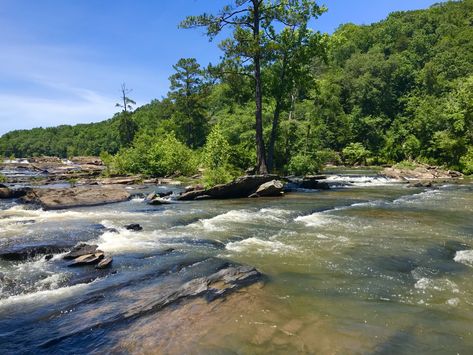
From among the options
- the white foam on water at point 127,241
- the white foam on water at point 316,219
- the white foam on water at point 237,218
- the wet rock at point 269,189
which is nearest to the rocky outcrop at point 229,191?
the wet rock at point 269,189

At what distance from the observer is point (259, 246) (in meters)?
12.5

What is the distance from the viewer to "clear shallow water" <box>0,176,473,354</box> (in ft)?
21.3

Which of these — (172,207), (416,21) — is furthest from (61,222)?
(416,21)

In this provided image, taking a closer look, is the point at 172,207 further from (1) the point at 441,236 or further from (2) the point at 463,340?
(2) the point at 463,340

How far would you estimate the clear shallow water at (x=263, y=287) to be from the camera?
6500 mm

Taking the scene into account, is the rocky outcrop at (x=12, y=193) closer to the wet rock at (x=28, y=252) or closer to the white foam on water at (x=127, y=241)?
the white foam on water at (x=127, y=241)

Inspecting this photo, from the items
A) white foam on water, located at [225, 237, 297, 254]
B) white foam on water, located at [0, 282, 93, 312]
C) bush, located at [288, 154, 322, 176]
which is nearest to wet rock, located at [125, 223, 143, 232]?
white foam on water, located at [225, 237, 297, 254]

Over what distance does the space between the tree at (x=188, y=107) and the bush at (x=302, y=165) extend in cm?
3491

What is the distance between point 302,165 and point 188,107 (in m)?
40.4

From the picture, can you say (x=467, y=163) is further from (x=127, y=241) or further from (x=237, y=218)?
(x=127, y=241)

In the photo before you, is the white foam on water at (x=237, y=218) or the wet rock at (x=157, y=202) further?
the wet rock at (x=157, y=202)

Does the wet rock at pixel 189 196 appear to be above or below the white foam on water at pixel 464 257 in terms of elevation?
above

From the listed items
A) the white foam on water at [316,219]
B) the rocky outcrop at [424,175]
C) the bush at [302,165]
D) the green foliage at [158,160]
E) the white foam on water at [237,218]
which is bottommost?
the rocky outcrop at [424,175]

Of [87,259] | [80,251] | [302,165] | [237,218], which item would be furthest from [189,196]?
[302,165]
